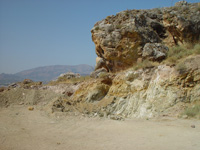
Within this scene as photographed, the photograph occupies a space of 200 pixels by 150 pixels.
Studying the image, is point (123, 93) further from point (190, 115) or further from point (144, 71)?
point (190, 115)

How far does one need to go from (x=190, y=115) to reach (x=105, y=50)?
21.8 ft

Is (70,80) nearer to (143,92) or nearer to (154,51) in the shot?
(143,92)

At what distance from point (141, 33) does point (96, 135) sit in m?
8.05

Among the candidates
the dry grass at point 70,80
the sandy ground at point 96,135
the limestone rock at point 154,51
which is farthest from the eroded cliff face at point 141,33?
the sandy ground at point 96,135

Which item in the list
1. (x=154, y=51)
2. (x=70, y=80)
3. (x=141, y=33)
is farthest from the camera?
(x=70, y=80)

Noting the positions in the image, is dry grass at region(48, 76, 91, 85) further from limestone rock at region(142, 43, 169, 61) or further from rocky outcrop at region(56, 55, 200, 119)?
limestone rock at region(142, 43, 169, 61)

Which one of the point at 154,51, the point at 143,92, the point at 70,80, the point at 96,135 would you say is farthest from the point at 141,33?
the point at 96,135

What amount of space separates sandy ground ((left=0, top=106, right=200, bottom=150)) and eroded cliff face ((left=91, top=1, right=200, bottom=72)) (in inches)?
208

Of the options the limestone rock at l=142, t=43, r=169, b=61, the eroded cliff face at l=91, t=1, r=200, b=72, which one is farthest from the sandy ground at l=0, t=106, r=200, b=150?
the eroded cliff face at l=91, t=1, r=200, b=72

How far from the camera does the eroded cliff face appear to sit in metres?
11.0

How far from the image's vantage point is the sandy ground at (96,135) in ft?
13.9

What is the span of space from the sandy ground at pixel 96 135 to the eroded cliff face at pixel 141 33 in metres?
5.28

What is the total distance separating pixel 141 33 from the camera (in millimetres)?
11141

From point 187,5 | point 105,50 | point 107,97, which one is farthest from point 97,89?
point 187,5
